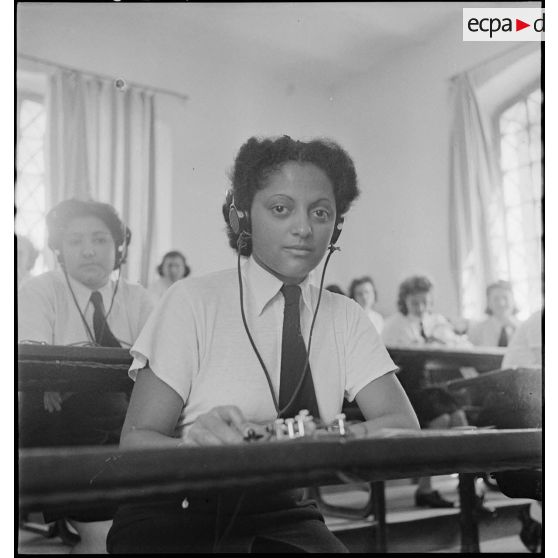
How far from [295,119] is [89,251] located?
0.44 metres

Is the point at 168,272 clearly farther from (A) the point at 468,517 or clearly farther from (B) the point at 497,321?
(A) the point at 468,517

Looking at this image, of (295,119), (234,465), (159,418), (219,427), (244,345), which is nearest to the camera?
(234,465)

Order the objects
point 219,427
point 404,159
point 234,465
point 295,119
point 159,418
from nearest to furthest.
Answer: point 234,465 < point 219,427 < point 159,418 < point 295,119 < point 404,159

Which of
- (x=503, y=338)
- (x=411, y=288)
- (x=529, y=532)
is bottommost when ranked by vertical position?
(x=529, y=532)

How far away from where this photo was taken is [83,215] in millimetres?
1217

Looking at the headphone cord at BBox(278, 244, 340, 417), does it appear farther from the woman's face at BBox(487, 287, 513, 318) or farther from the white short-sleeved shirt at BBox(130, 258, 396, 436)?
the woman's face at BBox(487, 287, 513, 318)

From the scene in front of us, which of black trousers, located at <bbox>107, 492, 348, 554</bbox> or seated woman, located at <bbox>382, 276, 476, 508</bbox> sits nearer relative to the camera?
black trousers, located at <bbox>107, 492, 348, 554</bbox>

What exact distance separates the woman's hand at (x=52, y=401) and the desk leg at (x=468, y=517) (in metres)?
0.76

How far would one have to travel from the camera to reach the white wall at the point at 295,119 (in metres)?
1.24

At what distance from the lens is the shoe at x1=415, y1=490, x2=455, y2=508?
1.37 meters

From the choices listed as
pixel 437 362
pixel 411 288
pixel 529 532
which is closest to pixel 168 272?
pixel 411 288

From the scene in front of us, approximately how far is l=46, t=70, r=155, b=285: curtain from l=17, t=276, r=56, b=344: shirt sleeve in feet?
0.45

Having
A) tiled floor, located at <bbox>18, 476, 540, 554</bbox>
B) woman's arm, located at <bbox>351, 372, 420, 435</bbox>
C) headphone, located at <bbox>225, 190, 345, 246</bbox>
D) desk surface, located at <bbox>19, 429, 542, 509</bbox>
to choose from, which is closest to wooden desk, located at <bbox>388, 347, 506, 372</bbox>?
woman's arm, located at <bbox>351, 372, 420, 435</bbox>

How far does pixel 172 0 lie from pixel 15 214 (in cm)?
49
